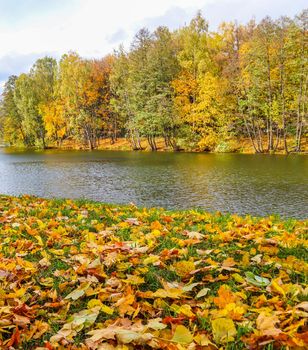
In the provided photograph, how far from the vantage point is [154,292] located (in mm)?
3355

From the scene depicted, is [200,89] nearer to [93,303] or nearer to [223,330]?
[93,303]

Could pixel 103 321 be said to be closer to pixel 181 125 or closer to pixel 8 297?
pixel 8 297

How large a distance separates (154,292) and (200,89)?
140 ft

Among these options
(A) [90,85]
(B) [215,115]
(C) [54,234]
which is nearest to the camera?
(C) [54,234]

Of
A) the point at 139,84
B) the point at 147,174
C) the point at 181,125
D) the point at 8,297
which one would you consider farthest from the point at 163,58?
the point at 8,297

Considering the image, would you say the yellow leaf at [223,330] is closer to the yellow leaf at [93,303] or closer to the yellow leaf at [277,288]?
the yellow leaf at [277,288]

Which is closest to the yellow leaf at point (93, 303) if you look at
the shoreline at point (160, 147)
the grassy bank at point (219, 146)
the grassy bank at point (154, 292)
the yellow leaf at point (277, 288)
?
the grassy bank at point (154, 292)

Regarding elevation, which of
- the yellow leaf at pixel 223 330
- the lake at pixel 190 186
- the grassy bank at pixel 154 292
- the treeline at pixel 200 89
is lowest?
the lake at pixel 190 186

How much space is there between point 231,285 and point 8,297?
215cm

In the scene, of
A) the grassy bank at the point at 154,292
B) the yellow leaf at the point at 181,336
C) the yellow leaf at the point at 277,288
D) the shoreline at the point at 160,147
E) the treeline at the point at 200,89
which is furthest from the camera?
the shoreline at the point at 160,147

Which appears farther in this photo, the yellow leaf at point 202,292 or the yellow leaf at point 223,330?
the yellow leaf at point 202,292

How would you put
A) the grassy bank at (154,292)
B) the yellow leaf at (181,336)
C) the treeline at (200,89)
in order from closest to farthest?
1. the yellow leaf at (181,336)
2. the grassy bank at (154,292)
3. the treeline at (200,89)

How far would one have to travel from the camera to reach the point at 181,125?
45.2 metres

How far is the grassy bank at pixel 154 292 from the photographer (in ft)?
7.97
